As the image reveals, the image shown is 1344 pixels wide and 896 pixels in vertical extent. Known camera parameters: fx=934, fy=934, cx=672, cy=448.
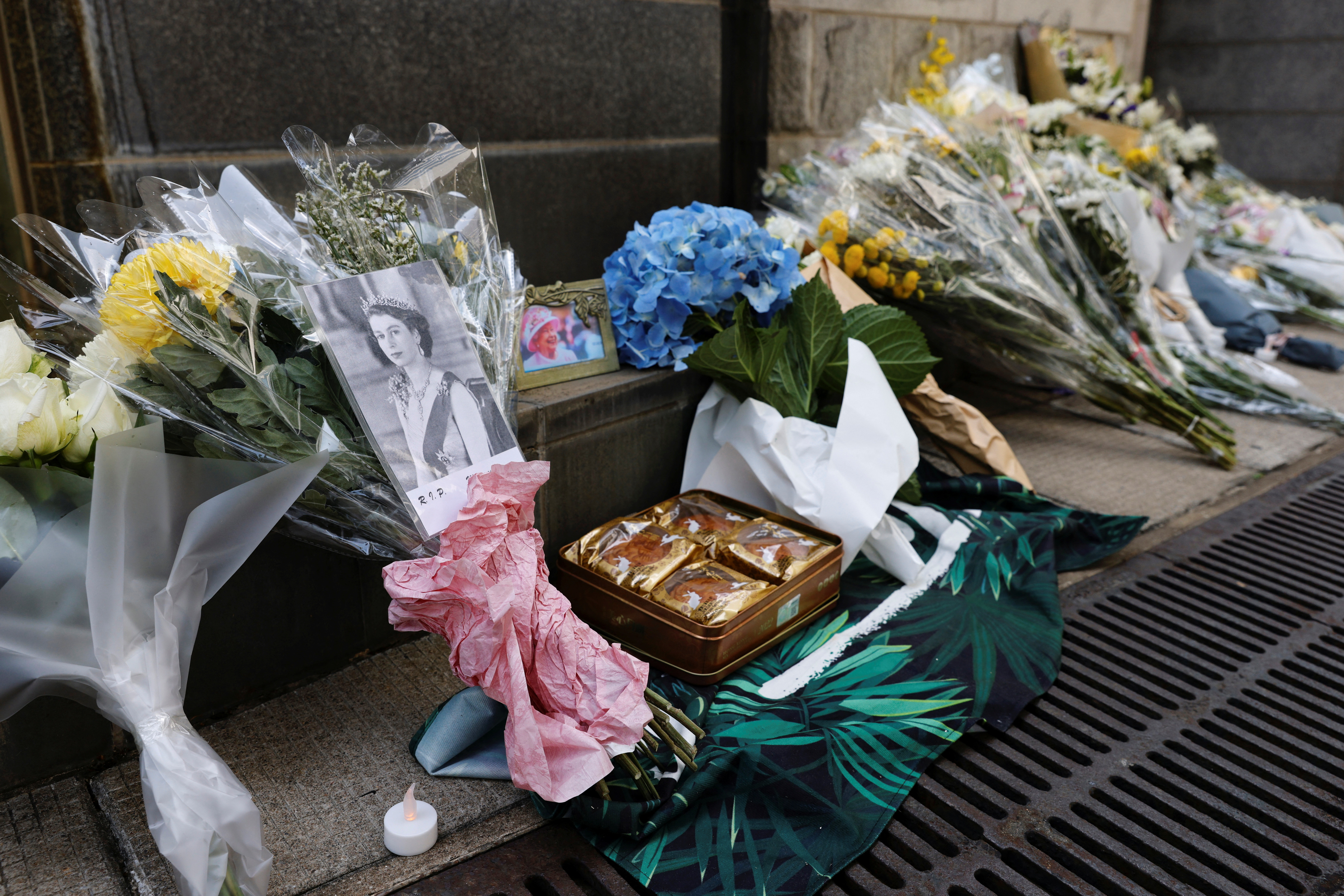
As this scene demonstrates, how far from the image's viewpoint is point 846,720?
1941 millimetres

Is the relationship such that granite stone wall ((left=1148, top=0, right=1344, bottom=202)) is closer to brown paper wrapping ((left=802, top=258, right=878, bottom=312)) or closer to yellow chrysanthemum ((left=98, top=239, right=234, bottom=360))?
brown paper wrapping ((left=802, top=258, right=878, bottom=312))

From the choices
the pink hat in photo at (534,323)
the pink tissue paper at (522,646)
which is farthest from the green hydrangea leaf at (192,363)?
the pink hat in photo at (534,323)

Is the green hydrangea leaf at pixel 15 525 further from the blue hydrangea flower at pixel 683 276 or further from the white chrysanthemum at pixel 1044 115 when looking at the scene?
the white chrysanthemum at pixel 1044 115

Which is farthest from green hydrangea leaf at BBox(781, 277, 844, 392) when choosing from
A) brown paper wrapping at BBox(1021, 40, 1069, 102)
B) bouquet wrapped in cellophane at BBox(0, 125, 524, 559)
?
brown paper wrapping at BBox(1021, 40, 1069, 102)

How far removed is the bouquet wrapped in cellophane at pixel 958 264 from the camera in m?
3.17

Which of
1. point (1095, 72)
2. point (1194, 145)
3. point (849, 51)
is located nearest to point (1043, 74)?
point (1095, 72)

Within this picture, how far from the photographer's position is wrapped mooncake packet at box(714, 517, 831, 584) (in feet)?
7.04

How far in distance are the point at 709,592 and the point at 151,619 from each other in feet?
3.50

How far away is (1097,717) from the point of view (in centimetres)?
207

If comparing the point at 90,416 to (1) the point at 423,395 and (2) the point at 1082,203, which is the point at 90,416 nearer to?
(1) the point at 423,395

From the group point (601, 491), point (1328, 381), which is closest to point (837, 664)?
point (601, 491)

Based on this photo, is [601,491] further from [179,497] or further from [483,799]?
[179,497]

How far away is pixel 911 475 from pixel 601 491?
88 cm

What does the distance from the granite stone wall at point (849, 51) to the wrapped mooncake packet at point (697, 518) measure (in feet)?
7.32
